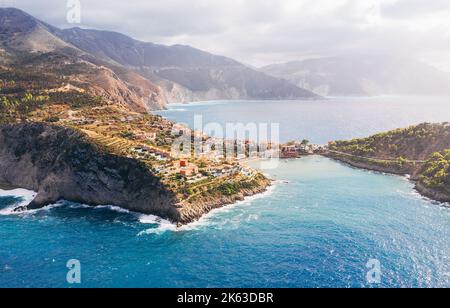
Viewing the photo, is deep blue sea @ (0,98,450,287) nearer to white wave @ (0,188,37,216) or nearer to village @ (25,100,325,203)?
white wave @ (0,188,37,216)

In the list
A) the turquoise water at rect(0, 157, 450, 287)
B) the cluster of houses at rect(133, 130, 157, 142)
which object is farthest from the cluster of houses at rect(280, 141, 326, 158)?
the turquoise water at rect(0, 157, 450, 287)

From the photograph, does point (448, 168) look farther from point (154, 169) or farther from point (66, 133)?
point (66, 133)

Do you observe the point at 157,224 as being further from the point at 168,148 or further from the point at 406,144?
the point at 406,144

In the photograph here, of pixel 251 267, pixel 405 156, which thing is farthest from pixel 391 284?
pixel 405 156

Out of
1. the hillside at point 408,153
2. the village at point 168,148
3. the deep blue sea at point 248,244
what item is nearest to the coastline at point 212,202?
the deep blue sea at point 248,244

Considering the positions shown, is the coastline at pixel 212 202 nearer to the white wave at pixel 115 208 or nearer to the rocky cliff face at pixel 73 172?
the rocky cliff face at pixel 73 172
